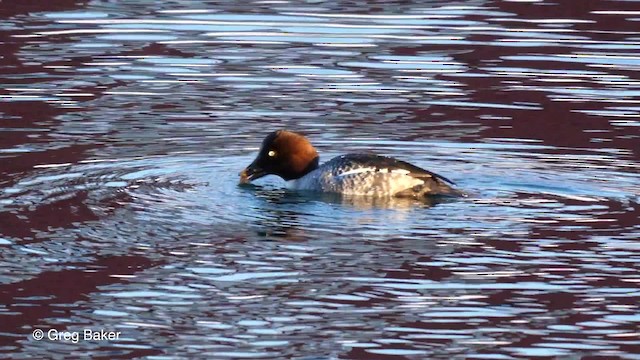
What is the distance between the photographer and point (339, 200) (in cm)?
1265

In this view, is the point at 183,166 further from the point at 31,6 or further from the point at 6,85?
the point at 31,6

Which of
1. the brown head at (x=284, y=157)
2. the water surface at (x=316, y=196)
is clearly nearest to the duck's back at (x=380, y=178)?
the water surface at (x=316, y=196)

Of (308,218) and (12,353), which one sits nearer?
(12,353)

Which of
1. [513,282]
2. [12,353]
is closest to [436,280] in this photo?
[513,282]

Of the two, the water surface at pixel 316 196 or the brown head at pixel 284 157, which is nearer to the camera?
the water surface at pixel 316 196

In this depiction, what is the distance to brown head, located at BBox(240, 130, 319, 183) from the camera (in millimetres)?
13336

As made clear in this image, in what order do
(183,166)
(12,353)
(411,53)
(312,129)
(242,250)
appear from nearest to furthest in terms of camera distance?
(12,353), (242,250), (183,166), (312,129), (411,53)

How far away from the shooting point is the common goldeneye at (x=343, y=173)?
12547 mm

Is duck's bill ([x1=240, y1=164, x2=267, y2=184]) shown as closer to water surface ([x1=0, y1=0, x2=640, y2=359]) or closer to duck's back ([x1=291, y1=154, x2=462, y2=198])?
water surface ([x1=0, y1=0, x2=640, y2=359])

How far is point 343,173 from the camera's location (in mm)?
12680

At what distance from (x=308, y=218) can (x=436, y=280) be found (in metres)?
2.06
